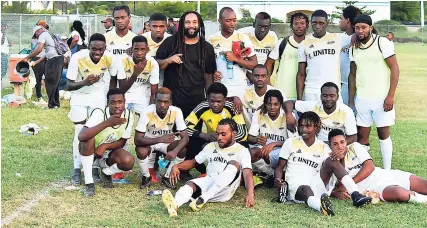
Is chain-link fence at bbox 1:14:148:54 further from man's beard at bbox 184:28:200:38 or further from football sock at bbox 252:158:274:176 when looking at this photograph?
football sock at bbox 252:158:274:176

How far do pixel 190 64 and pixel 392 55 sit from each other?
2.32 metres

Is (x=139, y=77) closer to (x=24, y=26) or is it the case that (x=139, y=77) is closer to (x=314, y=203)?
(x=314, y=203)

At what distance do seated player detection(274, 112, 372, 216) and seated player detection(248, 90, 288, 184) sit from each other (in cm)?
38

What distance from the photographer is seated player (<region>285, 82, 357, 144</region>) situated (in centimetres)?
629

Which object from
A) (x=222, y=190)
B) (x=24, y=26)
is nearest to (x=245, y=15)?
(x=24, y=26)

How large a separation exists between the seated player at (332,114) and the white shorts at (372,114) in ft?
1.63

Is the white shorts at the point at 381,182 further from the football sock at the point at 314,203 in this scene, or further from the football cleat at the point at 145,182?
the football cleat at the point at 145,182

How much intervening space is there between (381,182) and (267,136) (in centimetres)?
139

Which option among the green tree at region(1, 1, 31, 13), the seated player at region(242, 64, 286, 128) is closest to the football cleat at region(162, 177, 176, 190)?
the seated player at region(242, 64, 286, 128)

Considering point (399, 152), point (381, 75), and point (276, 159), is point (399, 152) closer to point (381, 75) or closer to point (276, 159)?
point (381, 75)

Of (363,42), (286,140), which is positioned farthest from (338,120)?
(363,42)

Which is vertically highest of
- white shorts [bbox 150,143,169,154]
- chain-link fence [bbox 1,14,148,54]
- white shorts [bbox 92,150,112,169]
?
chain-link fence [bbox 1,14,148,54]

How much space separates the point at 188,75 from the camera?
22.7 feet

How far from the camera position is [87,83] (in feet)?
21.2
